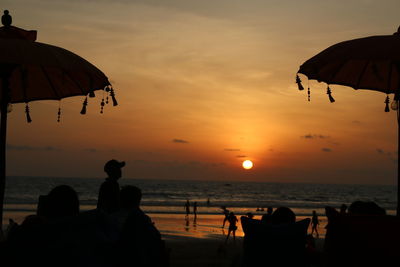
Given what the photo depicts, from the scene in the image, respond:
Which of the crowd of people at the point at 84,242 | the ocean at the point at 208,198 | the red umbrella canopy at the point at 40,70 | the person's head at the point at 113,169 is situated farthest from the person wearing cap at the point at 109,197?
the ocean at the point at 208,198

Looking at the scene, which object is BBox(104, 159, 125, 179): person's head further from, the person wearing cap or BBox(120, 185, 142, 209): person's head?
BBox(120, 185, 142, 209): person's head

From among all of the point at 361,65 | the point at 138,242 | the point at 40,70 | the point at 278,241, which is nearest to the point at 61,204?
the point at 138,242

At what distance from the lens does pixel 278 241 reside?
17.6 feet

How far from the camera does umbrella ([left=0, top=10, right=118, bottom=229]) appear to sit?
6254mm

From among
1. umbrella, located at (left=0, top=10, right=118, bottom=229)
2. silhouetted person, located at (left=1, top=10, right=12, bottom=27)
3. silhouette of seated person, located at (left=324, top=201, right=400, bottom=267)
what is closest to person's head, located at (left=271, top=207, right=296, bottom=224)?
silhouette of seated person, located at (left=324, top=201, right=400, bottom=267)

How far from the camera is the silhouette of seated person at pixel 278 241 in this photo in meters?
5.35

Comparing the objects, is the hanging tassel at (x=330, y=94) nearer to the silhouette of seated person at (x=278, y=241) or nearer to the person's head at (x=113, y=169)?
the silhouette of seated person at (x=278, y=241)

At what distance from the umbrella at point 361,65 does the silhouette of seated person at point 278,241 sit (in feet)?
7.52

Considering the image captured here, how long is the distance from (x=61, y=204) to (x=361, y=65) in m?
6.20

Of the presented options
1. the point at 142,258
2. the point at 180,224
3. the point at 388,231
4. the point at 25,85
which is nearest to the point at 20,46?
the point at 25,85

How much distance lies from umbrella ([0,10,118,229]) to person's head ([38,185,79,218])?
234 centimetres

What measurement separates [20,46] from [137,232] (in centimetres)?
337

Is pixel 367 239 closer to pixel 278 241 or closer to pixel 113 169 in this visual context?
pixel 278 241

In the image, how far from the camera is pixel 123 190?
14.8 feet
